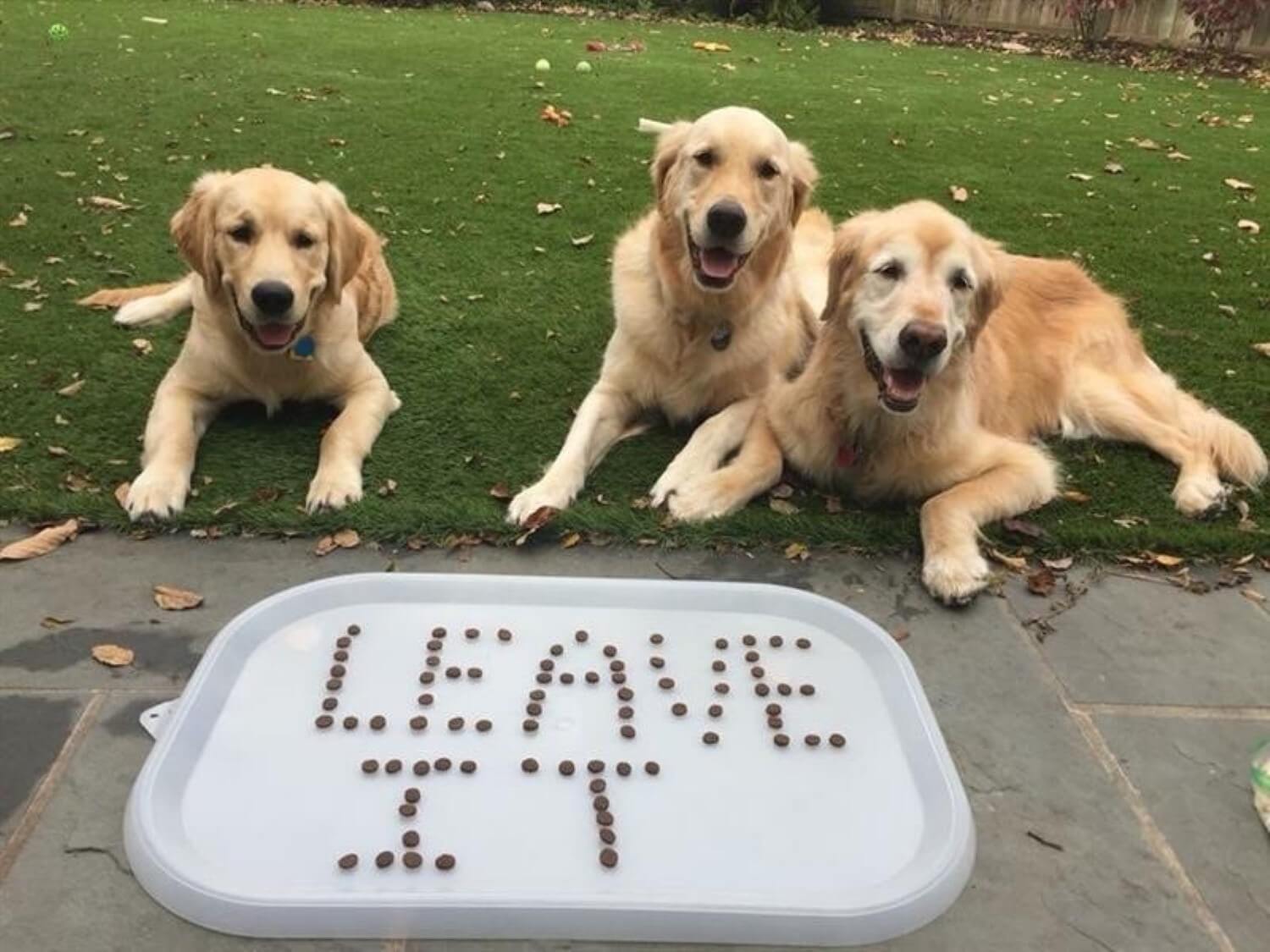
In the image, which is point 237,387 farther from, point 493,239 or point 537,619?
point 493,239

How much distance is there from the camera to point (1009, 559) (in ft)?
9.94

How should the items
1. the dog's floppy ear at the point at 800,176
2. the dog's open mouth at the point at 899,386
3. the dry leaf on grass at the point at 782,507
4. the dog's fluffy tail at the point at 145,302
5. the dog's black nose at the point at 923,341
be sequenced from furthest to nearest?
the dog's fluffy tail at the point at 145,302
the dog's floppy ear at the point at 800,176
the dry leaf on grass at the point at 782,507
the dog's open mouth at the point at 899,386
the dog's black nose at the point at 923,341

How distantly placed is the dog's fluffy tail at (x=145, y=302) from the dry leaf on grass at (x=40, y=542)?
144 cm

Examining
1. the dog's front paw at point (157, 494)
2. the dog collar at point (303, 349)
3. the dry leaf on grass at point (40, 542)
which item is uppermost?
the dog collar at point (303, 349)

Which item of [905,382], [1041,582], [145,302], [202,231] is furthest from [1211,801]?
[145,302]

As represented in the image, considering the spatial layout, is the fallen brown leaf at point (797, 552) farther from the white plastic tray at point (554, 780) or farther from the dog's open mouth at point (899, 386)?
the dog's open mouth at point (899, 386)

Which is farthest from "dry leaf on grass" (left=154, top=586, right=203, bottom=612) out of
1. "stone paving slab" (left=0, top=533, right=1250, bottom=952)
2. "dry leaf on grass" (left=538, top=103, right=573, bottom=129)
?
"dry leaf on grass" (left=538, top=103, right=573, bottom=129)

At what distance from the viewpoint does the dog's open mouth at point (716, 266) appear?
11.1 feet

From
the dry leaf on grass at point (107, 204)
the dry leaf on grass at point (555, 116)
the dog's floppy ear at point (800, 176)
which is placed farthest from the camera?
the dry leaf on grass at point (555, 116)

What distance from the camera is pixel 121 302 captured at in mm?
4141

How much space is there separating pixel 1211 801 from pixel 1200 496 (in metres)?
1.40

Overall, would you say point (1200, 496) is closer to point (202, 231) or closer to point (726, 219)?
point (726, 219)

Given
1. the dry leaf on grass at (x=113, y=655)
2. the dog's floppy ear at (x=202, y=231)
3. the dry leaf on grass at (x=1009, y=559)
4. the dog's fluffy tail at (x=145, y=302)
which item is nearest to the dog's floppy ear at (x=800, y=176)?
the dry leaf on grass at (x=1009, y=559)

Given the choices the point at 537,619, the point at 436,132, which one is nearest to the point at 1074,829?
the point at 537,619
